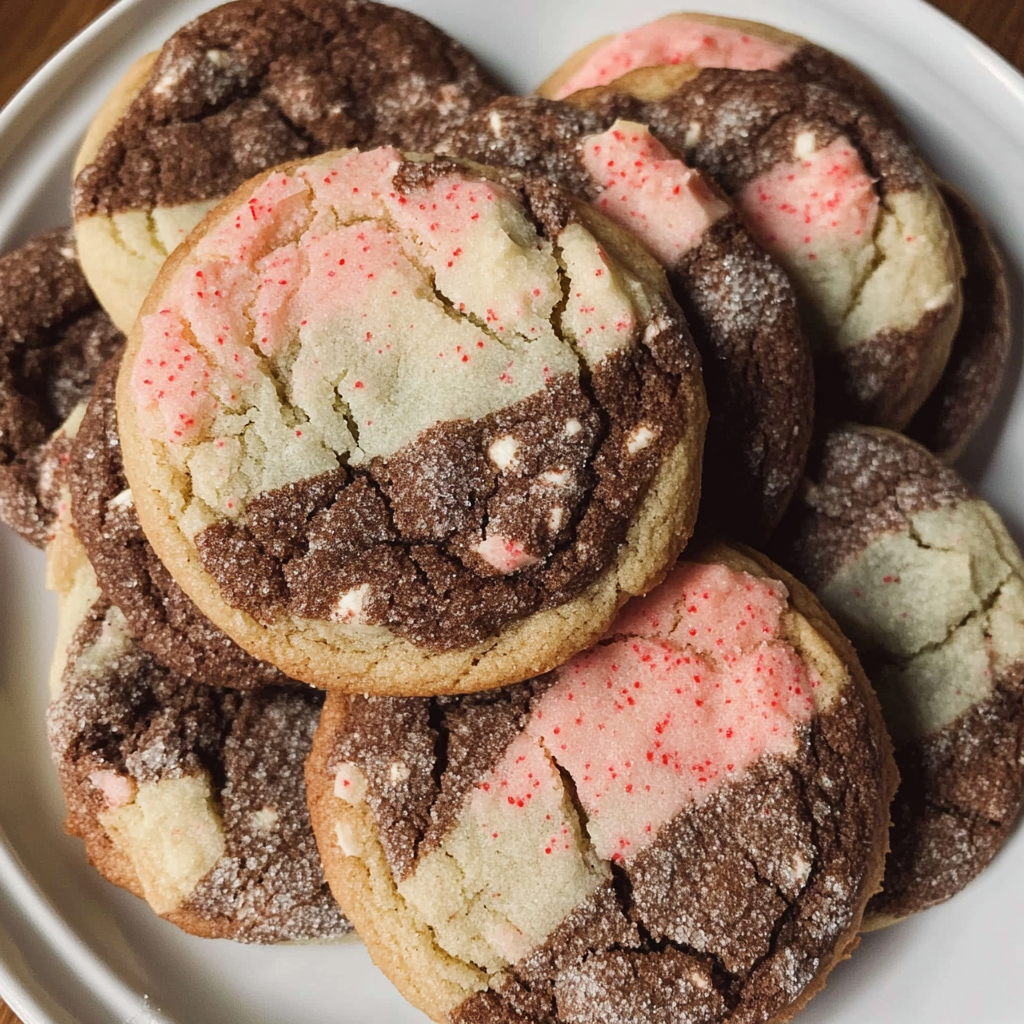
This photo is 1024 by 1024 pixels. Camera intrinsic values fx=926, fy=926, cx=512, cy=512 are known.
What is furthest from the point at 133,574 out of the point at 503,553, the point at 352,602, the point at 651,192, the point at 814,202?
the point at 814,202

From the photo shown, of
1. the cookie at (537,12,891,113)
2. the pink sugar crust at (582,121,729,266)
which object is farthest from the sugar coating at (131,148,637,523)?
the cookie at (537,12,891,113)

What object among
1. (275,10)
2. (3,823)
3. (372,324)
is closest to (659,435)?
(372,324)

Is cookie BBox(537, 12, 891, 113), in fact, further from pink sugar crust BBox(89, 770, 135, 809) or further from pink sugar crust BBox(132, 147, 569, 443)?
pink sugar crust BBox(89, 770, 135, 809)

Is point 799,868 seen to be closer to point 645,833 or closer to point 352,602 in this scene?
point 645,833

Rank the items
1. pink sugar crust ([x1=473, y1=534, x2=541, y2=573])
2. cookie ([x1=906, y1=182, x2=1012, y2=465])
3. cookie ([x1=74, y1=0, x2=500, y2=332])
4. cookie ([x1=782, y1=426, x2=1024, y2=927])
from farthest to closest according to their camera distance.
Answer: cookie ([x1=906, y1=182, x2=1012, y2=465]) < cookie ([x1=74, y1=0, x2=500, y2=332]) < cookie ([x1=782, y1=426, x2=1024, y2=927]) < pink sugar crust ([x1=473, y1=534, x2=541, y2=573])

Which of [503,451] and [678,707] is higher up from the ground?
[503,451]

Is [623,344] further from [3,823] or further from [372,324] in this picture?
[3,823]
